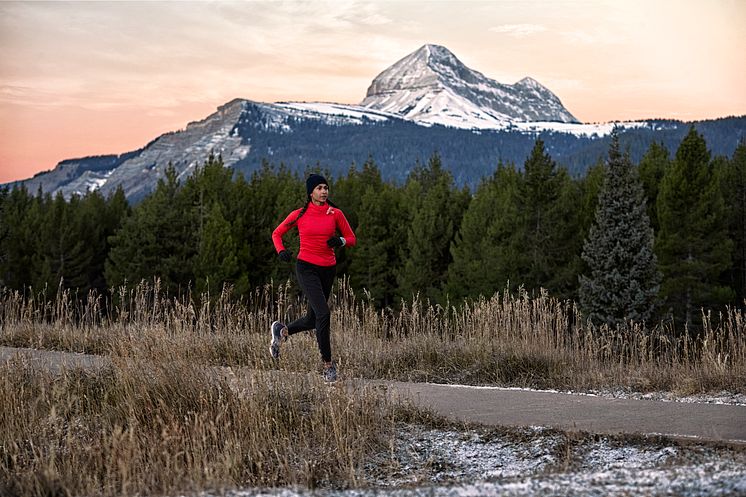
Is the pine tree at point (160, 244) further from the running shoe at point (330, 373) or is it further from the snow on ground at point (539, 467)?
the snow on ground at point (539, 467)

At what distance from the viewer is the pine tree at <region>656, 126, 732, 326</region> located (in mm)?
43312

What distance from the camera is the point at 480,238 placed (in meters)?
48.0

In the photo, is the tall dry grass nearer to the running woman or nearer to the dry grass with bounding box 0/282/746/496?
the dry grass with bounding box 0/282/746/496

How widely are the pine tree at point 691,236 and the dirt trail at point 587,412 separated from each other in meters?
37.4

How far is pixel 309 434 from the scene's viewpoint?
20.6ft

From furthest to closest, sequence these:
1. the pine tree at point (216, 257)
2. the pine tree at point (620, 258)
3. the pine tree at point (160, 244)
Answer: the pine tree at point (160, 244) → the pine tree at point (216, 257) → the pine tree at point (620, 258)

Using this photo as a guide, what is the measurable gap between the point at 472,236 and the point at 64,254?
105ft

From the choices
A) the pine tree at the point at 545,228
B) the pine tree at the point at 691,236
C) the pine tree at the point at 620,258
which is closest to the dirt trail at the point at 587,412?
the pine tree at the point at 620,258

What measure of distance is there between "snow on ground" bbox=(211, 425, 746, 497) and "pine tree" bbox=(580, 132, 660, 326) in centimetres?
3497

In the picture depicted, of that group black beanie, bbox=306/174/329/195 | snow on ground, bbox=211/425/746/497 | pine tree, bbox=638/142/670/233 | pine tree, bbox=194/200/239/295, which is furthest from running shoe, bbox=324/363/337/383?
pine tree, bbox=638/142/670/233

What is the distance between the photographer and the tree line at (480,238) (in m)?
42.2

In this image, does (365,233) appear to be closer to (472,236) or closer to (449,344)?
(472,236)

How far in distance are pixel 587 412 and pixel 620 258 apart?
3574 cm

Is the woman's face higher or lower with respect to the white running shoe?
higher
